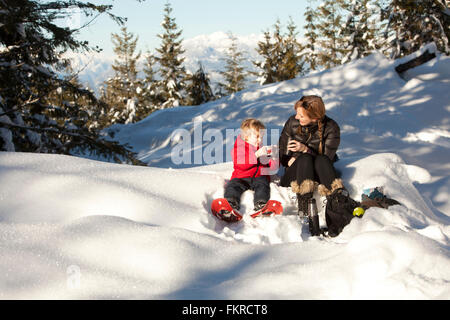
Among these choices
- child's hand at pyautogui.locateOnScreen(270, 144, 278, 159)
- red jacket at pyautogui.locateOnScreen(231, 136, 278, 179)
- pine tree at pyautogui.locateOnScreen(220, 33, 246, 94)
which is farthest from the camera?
pine tree at pyautogui.locateOnScreen(220, 33, 246, 94)

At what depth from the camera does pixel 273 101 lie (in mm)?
11570

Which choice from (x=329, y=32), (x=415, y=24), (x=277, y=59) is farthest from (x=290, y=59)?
(x=415, y=24)

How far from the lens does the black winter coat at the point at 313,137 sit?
13.2ft

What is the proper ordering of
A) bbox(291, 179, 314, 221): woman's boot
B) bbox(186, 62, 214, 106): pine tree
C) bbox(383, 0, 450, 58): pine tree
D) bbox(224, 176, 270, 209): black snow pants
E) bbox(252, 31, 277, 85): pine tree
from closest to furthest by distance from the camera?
bbox(291, 179, 314, 221): woman's boot
bbox(224, 176, 270, 209): black snow pants
bbox(383, 0, 450, 58): pine tree
bbox(186, 62, 214, 106): pine tree
bbox(252, 31, 277, 85): pine tree

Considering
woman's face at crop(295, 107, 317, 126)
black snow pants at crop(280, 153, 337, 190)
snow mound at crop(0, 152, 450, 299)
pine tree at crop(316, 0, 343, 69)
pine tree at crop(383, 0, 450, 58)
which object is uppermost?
pine tree at crop(316, 0, 343, 69)

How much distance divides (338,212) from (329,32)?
31979 millimetres

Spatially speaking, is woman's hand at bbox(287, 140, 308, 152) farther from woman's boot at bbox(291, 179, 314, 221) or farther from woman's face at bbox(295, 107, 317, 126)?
woman's boot at bbox(291, 179, 314, 221)

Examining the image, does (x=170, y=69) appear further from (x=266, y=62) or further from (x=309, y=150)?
(x=309, y=150)

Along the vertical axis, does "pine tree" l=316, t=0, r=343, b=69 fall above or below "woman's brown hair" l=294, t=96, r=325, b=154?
above

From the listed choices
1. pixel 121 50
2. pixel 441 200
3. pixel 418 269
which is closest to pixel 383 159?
pixel 441 200

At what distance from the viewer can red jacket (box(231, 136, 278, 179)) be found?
4.07 metres

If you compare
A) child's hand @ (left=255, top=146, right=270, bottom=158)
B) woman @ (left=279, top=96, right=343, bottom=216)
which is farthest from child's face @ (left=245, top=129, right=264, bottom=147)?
woman @ (left=279, top=96, right=343, bottom=216)

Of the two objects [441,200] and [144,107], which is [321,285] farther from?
[144,107]

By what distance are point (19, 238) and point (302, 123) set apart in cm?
314
